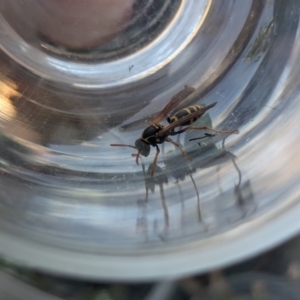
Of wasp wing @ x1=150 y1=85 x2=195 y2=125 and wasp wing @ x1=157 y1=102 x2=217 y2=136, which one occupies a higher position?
wasp wing @ x1=150 y1=85 x2=195 y2=125

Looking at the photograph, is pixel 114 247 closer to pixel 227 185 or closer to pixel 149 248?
pixel 149 248

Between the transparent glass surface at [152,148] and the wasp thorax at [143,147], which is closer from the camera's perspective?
the transparent glass surface at [152,148]

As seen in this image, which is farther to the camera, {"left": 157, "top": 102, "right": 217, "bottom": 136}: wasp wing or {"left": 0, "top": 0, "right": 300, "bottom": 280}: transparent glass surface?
{"left": 157, "top": 102, "right": 217, "bottom": 136}: wasp wing

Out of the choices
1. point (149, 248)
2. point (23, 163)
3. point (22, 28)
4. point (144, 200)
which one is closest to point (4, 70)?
point (22, 28)
